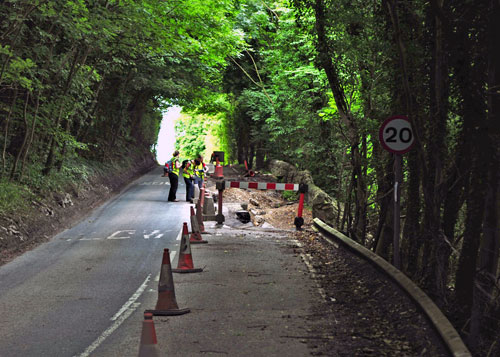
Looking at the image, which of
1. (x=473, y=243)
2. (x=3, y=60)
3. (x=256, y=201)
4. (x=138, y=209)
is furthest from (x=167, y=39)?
(x=473, y=243)

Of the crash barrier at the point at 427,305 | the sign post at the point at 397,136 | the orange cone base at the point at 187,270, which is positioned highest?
the sign post at the point at 397,136

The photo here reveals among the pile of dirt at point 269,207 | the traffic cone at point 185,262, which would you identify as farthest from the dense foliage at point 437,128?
Result: the pile of dirt at point 269,207

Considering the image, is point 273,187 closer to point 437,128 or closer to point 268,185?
point 268,185

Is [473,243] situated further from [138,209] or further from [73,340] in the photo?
[138,209]

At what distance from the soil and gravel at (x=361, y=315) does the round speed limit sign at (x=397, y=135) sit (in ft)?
7.33

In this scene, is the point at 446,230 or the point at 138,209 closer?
the point at 446,230

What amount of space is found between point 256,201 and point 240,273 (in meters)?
15.4

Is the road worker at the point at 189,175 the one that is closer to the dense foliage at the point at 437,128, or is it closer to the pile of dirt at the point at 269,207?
the pile of dirt at the point at 269,207

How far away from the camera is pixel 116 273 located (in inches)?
473

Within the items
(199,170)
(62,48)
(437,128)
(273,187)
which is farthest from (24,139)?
(437,128)

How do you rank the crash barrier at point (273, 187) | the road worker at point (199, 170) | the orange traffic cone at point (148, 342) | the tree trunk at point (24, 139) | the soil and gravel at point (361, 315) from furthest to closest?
the road worker at point (199, 170) < the crash barrier at point (273, 187) < the tree trunk at point (24, 139) < the soil and gravel at point (361, 315) < the orange traffic cone at point (148, 342)

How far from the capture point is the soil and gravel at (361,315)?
7057mm

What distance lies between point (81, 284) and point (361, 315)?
5.36m

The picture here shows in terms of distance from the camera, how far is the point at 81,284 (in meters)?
11.0
